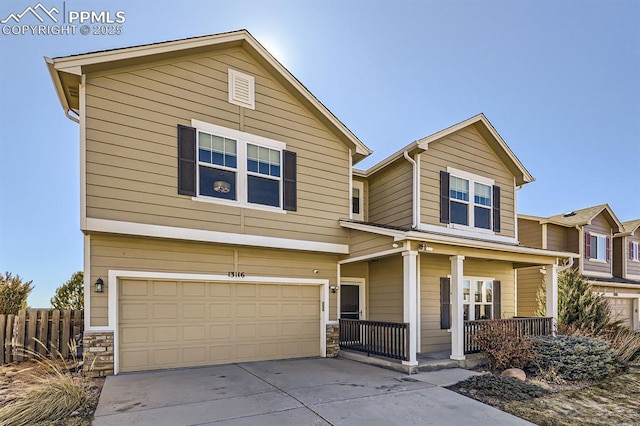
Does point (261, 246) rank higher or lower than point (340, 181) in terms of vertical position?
lower

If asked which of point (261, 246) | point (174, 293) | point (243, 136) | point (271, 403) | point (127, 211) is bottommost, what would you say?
point (271, 403)

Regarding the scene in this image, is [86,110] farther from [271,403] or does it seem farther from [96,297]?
[271,403]

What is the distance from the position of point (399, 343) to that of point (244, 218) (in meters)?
4.48

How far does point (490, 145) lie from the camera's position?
12781mm

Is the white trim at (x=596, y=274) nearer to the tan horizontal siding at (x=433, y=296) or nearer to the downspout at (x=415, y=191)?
the tan horizontal siding at (x=433, y=296)

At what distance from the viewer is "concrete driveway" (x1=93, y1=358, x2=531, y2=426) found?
5.43 m

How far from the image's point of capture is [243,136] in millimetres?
9367

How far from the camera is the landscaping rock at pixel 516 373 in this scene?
8031 millimetres

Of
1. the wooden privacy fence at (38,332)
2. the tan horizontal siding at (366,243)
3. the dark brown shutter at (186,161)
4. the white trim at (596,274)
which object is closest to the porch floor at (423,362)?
the tan horizontal siding at (366,243)

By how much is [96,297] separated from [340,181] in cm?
632

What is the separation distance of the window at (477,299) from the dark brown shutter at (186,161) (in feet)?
27.1

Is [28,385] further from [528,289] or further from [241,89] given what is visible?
[528,289]

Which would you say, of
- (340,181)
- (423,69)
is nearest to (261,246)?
(340,181)

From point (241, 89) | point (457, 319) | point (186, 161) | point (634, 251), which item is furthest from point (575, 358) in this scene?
point (634, 251)
